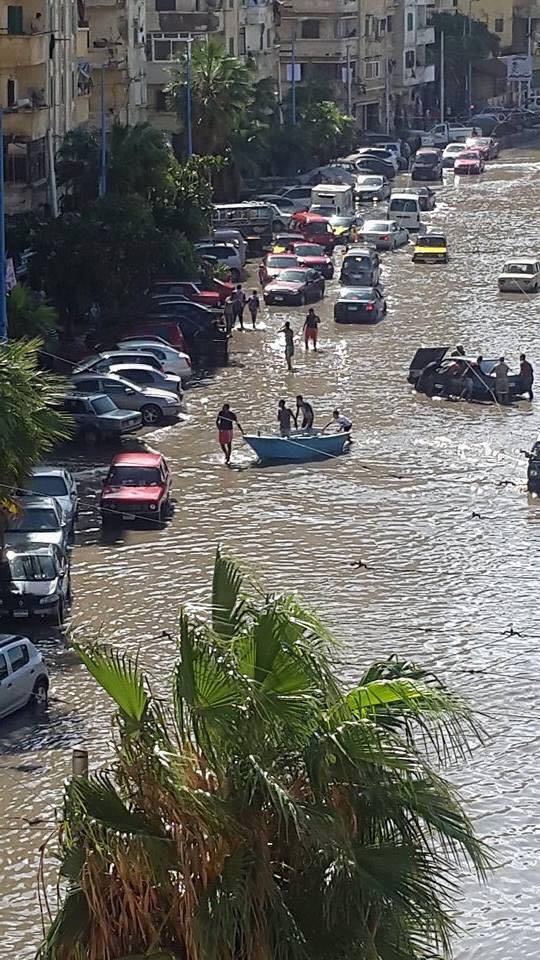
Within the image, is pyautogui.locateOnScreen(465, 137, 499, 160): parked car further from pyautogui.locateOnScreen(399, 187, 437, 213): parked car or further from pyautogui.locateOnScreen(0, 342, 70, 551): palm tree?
pyautogui.locateOnScreen(0, 342, 70, 551): palm tree

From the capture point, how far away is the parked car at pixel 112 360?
4484cm

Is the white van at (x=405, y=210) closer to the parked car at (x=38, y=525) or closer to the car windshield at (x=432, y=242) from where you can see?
the car windshield at (x=432, y=242)

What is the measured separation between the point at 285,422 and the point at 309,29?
68984mm

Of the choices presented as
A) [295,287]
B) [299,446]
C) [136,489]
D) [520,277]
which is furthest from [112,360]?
[520,277]

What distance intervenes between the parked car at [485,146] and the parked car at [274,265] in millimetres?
39304

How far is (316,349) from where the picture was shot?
172ft

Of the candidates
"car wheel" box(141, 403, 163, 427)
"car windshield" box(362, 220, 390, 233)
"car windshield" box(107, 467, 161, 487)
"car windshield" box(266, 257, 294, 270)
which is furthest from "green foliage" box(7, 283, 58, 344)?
"car windshield" box(362, 220, 390, 233)

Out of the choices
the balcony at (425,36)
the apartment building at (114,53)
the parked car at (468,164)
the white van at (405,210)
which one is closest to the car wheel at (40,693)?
the white van at (405,210)

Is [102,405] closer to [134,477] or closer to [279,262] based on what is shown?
[134,477]

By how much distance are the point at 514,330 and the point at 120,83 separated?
27561 millimetres

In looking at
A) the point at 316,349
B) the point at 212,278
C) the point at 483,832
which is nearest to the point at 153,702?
the point at 483,832

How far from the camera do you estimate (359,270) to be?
6134 cm

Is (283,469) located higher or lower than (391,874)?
lower

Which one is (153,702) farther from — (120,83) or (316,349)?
(120,83)
